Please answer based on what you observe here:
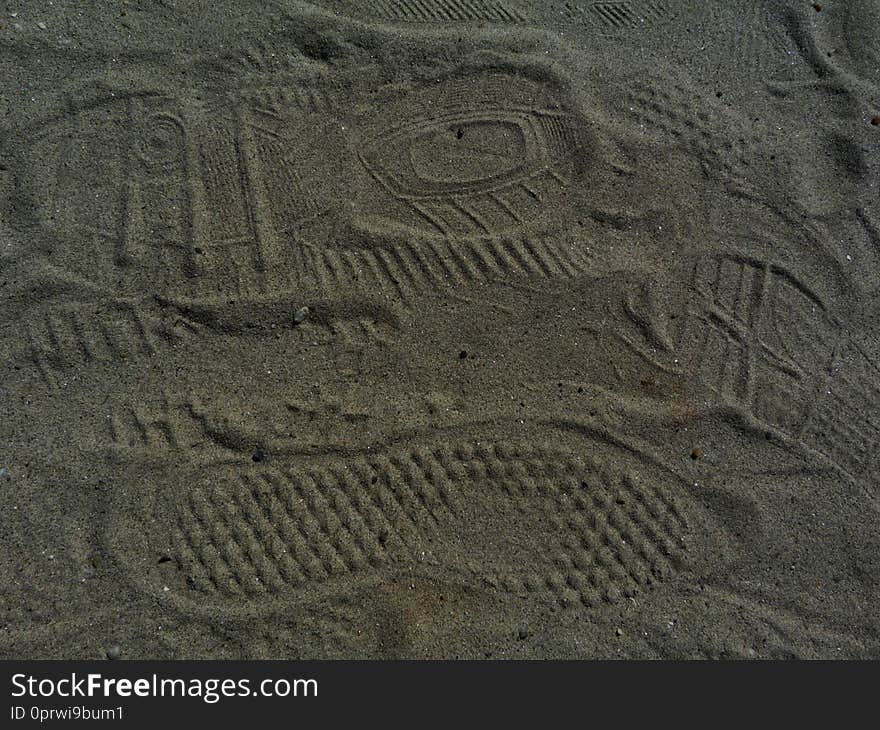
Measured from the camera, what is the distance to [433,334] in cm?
311

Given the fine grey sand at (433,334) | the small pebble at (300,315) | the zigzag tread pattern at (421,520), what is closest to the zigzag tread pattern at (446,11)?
the fine grey sand at (433,334)

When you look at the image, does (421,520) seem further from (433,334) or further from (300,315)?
(300,315)

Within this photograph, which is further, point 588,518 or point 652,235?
point 652,235

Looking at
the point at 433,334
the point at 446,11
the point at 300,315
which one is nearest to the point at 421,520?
the point at 433,334

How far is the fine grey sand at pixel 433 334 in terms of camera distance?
8.95 feet

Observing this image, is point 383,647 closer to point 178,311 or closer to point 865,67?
point 178,311

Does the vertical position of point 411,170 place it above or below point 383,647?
above

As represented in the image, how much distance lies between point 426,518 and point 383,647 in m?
0.59

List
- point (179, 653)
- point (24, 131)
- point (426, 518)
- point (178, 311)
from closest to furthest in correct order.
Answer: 1. point (179, 653)
2. point (426, 518)
3. point (178, 311)
4. point (24, 131)

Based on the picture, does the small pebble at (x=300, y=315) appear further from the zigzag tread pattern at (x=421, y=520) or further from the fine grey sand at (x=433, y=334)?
the zigzag tread pattern at (x=421, y=520)

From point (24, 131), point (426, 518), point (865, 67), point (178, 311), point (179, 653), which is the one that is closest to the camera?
point (179, 653)

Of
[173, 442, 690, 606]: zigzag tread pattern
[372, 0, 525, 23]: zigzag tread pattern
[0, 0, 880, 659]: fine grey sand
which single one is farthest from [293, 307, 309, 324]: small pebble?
[372, 0, 525, 23]: zigzag tread pattern

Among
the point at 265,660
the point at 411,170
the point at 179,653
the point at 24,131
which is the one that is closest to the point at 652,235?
the point at 411,170

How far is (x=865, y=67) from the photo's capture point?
397 cm
